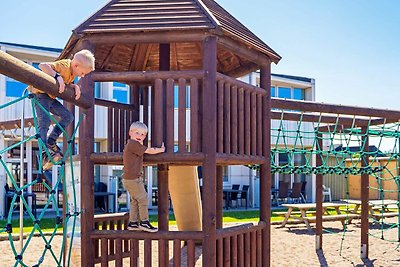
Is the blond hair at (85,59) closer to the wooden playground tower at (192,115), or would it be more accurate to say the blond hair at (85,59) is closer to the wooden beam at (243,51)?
the wooden playground tower at (192,115)

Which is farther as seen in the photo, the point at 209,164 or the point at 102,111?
the point at 102,111

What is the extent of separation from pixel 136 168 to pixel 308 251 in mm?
6191

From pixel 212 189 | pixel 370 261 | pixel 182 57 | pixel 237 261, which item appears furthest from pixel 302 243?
pixel 212 189

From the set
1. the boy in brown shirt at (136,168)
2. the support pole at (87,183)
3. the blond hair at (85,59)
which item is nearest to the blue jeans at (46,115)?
the blond hair at (85,59)

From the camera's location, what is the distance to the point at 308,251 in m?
9.82

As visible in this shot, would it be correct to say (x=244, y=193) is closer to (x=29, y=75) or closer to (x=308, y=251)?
(x=308, y=251)

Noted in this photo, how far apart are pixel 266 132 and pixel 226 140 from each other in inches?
35.1

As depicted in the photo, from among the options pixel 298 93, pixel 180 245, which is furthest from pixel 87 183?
pixel 298 93

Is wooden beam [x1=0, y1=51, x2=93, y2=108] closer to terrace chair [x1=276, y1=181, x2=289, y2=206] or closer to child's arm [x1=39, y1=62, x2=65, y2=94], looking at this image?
child's arm [x1=39, y1=62, x2=65, y2=94]

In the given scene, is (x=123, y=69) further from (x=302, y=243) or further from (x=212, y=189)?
(x=302, y=243)

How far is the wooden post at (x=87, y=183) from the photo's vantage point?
4.70m

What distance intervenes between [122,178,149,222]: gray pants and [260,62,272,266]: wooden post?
4.98ft

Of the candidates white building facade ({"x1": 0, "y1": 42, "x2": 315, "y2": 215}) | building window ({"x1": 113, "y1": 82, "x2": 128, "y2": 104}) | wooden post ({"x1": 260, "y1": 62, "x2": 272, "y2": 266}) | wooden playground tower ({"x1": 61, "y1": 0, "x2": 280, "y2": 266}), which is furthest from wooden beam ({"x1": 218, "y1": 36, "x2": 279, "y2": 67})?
building window ({"x1": 113, "y1": 82, "x2": 128, "y2": 104})

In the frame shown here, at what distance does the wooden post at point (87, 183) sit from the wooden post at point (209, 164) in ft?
3.48
